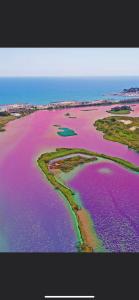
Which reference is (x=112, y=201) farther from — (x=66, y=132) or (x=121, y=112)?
(x=121, y=112)

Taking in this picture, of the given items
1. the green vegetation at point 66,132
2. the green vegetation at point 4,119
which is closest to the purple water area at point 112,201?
the green vegetation at point 66,132

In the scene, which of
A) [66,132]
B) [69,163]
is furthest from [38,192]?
[66,132]

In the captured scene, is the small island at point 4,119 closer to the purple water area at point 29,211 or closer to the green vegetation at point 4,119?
the green vegetation at point 4,119

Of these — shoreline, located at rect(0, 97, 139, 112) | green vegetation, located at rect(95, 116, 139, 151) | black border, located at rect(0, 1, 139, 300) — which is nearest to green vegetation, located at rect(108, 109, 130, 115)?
green vegetation, located at rect(95, 116, 139, 151)

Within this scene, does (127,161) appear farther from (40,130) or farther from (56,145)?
(40,130)

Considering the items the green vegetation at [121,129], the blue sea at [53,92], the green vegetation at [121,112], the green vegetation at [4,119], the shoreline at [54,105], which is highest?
the blue sea at [53,92]
